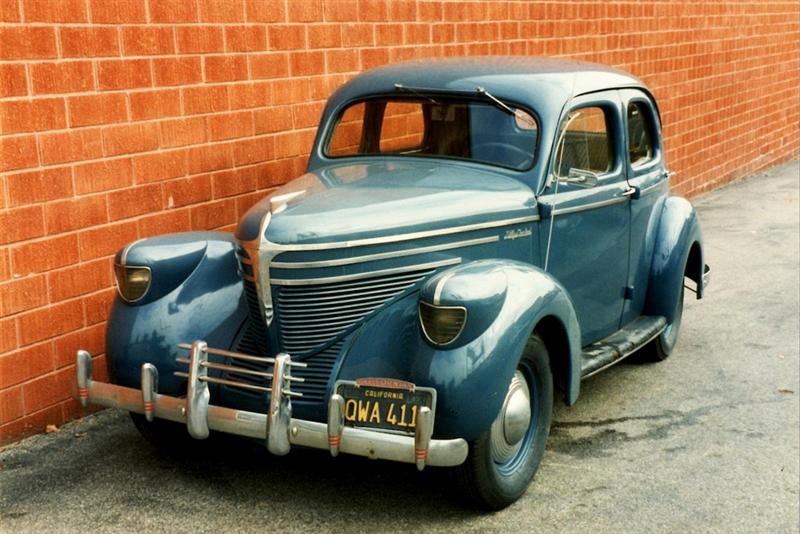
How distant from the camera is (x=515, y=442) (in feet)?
15.3

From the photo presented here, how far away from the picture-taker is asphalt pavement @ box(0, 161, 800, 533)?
448 centimetres

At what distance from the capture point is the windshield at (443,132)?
17.7 ft

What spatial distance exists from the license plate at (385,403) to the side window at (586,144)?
1.74 m

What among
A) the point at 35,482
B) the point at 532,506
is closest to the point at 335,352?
the point at 532,506

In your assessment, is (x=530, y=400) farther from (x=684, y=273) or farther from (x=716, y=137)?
(x=716, y=137)

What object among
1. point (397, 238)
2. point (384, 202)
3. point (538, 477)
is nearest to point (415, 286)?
point (397, 238)

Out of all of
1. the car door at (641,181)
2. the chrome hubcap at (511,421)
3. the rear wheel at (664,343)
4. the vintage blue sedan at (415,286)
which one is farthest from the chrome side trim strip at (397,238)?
the rear wheel at (664,343)

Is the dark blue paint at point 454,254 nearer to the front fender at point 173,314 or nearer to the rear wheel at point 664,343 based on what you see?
the front fender at point 173,314

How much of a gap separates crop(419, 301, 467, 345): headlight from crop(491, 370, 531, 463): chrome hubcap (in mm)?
402

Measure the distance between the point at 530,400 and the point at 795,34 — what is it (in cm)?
1484

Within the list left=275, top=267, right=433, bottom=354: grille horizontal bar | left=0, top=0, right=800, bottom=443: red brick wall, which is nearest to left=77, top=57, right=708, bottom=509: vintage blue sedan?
left=275, top=267, right=433, bottom=354: grille horizontal bar

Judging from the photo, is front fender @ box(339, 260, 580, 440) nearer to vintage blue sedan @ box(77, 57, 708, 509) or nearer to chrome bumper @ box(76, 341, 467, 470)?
vintage blue sedan @ box(77, 57, 708, 509)

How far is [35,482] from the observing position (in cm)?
488

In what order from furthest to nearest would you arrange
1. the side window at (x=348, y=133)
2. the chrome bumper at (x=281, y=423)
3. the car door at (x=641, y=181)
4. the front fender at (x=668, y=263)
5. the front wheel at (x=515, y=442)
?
the front fender at (x=668, y=263)
the car door at (x=641, y=181)
the side window at (x=348, y=133)
the front wheel at (x=515, y=442)
the chrome bumper at (x=281, y=423)
